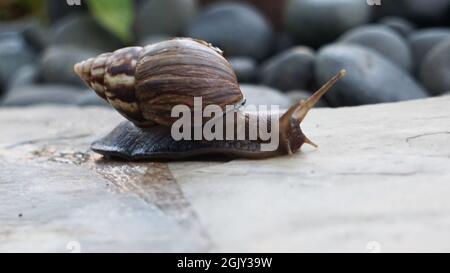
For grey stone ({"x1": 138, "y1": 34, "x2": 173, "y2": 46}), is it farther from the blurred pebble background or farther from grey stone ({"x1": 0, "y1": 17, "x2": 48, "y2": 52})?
grey stone ({"x1": 0, "y1": 17, "x2": 48, "y2": 52})

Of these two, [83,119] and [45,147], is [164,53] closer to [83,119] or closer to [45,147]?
[45,147]

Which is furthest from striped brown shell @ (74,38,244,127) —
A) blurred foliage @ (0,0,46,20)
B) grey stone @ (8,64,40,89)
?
blurred foliage @ (0,0,46,20)

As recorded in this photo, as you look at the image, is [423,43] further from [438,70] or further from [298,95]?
[298,95]

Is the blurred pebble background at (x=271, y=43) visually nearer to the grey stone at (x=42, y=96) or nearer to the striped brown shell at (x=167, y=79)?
the grey stone at (x=42, y=96)

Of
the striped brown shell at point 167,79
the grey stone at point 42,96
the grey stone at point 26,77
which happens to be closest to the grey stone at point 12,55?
the grey stone at point 26,77
